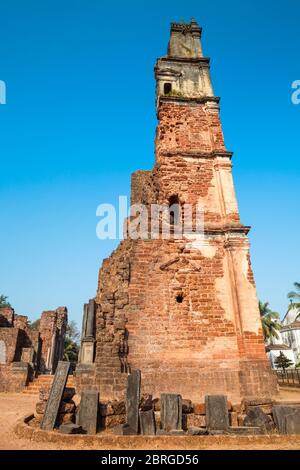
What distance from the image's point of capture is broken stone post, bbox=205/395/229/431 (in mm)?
5742

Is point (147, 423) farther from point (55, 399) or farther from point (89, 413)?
point (55, 399)

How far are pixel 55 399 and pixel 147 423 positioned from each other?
6.03ft

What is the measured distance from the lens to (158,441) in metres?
5.02

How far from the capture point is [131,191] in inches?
425

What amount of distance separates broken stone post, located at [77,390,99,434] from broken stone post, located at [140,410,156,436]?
0.88 metres

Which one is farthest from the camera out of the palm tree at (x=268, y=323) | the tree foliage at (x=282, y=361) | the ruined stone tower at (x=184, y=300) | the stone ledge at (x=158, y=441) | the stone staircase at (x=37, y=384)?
the palm tree at (x=268, y=323)

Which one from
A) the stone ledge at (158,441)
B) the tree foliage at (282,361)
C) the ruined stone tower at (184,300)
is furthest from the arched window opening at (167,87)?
the tree foliage at (282,361)

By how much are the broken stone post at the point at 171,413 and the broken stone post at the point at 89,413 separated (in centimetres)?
126

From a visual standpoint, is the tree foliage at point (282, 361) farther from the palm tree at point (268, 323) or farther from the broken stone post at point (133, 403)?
the broken stone post at point (133, 403)

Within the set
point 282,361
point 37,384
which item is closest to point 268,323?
point 282,361

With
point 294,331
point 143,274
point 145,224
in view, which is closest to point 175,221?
point 145,224

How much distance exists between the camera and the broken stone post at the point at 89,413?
18.6 ft

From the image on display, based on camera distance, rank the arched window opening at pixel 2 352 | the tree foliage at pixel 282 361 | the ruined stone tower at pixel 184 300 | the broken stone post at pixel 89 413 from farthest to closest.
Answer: the tree foliage at pixel 282 361, the arched window opening at pixel 2 352, the ruined stone tower at pixel 184 300, the broken stone post at pixel 89 413
